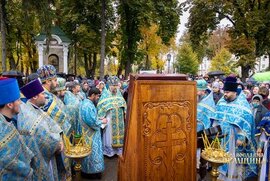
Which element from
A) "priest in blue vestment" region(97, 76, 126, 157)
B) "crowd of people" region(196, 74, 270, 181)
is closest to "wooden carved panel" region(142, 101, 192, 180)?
"crowd of people" region(196, 74, 270, 181)

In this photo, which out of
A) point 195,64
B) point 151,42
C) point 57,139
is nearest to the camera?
point 57,139

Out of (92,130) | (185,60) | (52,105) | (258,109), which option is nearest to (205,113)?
(258,109)

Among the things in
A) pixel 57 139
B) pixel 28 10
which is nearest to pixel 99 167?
pixel 57 139

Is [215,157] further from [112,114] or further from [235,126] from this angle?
[112,114]

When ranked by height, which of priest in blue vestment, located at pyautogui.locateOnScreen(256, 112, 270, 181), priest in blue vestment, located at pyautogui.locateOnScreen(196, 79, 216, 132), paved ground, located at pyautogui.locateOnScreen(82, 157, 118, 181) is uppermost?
priest in blue vestment, located at pyautogui.locateOnScreen(196, 79, 216, 132)

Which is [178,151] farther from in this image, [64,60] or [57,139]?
[64,60]

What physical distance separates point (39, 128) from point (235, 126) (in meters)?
3.19

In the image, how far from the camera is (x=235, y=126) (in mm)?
4656

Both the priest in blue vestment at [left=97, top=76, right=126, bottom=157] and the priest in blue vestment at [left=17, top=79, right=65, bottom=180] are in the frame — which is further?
the priest in blue vestment at [left=97, top=76, right=126, bottom=157]

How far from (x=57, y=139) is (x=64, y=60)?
83.5 feet

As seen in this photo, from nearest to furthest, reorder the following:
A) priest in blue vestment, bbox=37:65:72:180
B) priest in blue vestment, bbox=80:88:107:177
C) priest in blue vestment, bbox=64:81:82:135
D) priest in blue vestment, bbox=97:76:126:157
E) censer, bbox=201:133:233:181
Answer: censer, bbox=201:133:233:181 < priest in blue vestment, bbox=37:65:72:180 < priest in blue vestment, bbox=80:88:107:177 < priest in blue vestment, bbox=64:81:82:135 < priest in blue vestment, bbox=97:76:126:157

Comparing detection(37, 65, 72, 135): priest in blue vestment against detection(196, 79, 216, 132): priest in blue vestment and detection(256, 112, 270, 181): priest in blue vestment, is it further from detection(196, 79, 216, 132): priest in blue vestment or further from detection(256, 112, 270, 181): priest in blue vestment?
detection(256, 112, 270, 181): priest in blue vestment

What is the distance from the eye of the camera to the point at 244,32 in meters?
24.0

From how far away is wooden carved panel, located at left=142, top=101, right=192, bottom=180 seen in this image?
233 centimetres
